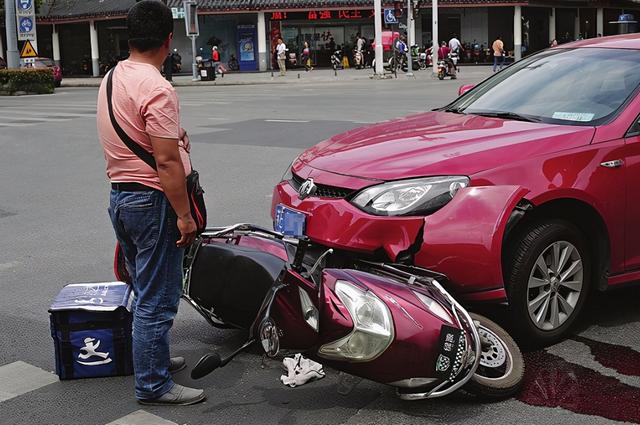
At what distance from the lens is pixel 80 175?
39.0 feet

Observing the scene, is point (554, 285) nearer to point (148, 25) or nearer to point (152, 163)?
point (152, 163)

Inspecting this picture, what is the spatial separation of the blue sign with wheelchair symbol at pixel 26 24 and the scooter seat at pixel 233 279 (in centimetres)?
3003

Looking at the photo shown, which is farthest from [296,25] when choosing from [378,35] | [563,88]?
[563,88]

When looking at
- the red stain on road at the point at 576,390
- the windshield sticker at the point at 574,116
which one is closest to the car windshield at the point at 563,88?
the windshield sticker at the point at 574,116

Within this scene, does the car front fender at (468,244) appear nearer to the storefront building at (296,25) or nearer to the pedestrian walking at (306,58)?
the pedestrian walking at (306,58)

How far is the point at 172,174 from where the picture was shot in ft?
12.6

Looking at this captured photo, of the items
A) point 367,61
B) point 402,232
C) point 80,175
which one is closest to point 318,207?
point 402,232

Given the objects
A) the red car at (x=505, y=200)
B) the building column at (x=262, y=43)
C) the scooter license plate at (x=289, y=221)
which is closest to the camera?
the red car at (x=505, y=200)

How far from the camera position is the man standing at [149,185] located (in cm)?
383

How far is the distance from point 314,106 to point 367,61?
30.6 m

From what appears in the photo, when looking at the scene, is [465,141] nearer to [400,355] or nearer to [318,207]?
[318,207]

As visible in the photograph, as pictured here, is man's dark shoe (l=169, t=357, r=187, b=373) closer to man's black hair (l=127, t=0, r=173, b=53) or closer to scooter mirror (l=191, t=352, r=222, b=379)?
scooter mirror (l=191, t=352, r=222, b=379)

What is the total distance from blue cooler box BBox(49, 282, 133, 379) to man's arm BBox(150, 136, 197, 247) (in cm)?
92

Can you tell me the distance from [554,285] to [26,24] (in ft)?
102
